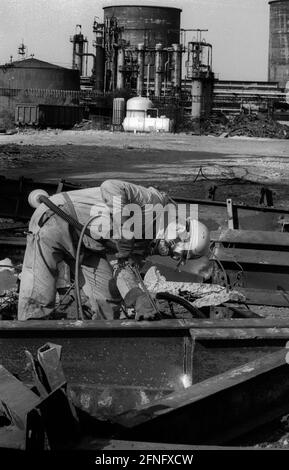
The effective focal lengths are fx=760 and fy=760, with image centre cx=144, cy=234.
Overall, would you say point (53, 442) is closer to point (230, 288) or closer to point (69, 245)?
point (69, 245)

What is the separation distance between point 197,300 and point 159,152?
20.7 m

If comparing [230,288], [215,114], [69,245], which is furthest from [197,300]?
[215,114]

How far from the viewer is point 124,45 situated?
175ft

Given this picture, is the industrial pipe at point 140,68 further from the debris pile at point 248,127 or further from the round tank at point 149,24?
the debris pile at point 248,127

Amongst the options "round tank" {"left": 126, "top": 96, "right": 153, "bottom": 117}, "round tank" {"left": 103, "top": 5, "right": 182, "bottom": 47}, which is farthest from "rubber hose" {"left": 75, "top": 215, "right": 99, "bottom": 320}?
"round tank" {"left": 103, "top": 5, "right": 182, "bottom": 47}

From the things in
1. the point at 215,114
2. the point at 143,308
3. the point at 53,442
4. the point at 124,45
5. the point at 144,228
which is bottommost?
the point at 53,442

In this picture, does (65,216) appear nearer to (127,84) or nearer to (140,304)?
(140,304)

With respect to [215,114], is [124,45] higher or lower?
higher

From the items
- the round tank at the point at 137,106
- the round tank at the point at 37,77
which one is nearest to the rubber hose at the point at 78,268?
the round tank at the point at 137,106

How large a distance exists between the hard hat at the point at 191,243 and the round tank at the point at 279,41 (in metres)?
56.0

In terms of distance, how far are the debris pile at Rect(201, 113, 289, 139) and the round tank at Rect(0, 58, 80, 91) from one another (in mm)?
11197

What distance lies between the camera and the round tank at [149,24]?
59.5 metres

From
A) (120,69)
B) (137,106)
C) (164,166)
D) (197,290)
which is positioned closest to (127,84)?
(120,69)

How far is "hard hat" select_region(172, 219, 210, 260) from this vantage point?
504 centimetres
